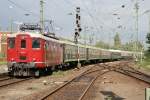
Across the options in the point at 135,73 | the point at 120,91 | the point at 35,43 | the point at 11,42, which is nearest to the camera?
the point at 120,91

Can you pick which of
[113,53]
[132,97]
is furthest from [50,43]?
[113,53]

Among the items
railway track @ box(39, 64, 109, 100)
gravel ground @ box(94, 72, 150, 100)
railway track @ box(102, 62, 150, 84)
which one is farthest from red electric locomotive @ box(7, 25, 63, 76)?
Answer: railway track @ box(102, 62, 150, 84)

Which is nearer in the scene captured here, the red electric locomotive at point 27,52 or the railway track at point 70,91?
the railway track at point 70,91

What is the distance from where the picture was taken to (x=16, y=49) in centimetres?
2845

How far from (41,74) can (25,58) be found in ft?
15.9

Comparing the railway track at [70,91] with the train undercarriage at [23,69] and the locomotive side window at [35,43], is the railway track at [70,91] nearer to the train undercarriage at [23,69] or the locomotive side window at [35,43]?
the train undercarriage at [23,69]

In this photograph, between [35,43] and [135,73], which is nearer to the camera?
[35,43]

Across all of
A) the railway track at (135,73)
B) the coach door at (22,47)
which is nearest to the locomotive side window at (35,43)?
the coach door at (22,47)

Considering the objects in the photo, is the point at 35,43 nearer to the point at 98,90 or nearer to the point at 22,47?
the point at 22,47

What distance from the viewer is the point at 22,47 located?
93.8ft

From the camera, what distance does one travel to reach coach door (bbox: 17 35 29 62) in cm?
2816

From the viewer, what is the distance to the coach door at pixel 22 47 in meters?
28.2

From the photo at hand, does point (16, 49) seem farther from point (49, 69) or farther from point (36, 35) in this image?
point (49, 69)

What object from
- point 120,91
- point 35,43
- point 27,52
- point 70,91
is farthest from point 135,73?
point 70,91
